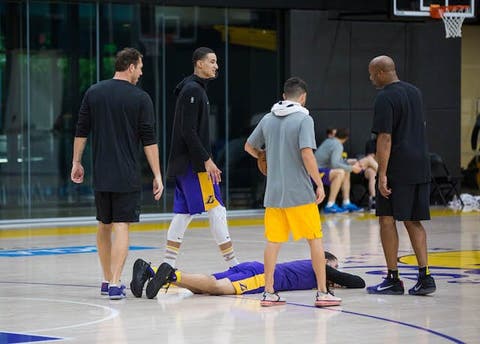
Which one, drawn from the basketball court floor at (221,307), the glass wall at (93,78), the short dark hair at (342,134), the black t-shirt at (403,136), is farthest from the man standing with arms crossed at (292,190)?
the short dark hair at (342,134)

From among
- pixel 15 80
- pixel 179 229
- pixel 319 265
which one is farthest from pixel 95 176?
pixel 15 80

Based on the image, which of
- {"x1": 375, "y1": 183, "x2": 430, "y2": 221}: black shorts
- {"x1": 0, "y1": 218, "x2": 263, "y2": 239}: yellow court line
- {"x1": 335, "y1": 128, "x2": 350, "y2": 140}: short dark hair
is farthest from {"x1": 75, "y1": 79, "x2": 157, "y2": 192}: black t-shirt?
{"x1": 335, "y1": 128, "x2": 350, "y2": 140}: short dark hair

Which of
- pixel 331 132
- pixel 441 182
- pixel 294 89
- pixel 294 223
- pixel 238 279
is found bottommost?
pixel 441 182

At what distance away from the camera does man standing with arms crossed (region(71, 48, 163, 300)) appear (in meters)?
10.4

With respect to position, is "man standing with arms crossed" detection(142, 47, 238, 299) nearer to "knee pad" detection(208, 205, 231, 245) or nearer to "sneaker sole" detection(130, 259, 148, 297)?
"knee pad" detection(208, 205, 231, 245)

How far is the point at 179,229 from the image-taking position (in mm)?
11141

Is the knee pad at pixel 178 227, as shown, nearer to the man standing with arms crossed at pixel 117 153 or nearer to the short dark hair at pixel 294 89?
the man standing with arms crossed at pixel 117 153

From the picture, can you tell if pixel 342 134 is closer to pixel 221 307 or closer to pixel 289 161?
pixel 289 161

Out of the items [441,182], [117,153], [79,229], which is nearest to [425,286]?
[117,153]

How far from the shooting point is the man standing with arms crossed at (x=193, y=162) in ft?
36.1

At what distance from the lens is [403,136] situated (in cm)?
1064

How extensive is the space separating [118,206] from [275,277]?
59.1 inches

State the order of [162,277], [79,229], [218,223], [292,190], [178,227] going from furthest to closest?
[79,229] < [218,223] < [178,227] < [162,277] < [292,190]

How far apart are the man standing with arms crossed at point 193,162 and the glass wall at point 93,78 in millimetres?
10002
